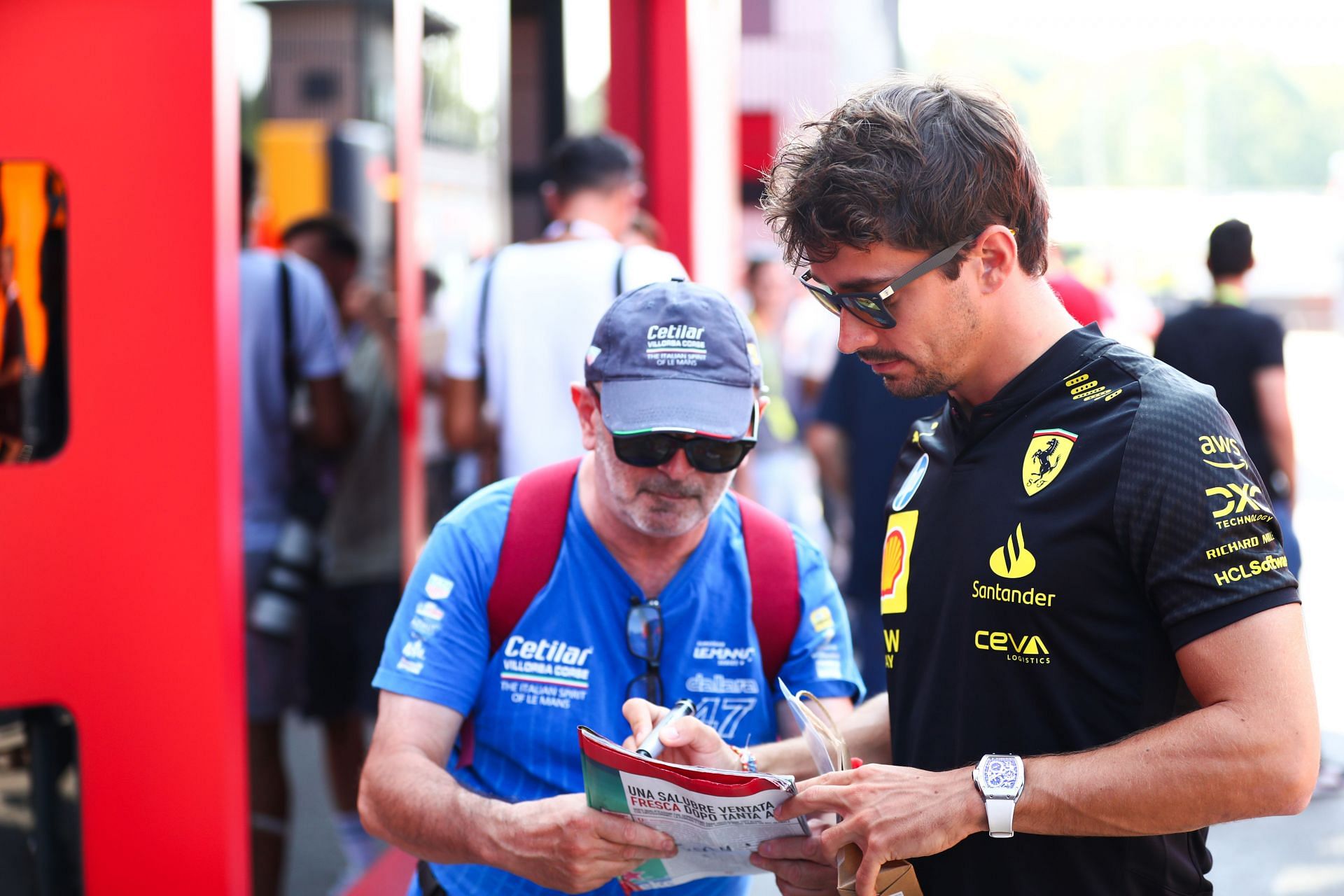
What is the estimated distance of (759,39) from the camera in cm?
2400

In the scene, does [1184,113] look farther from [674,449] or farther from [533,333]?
[674,449]

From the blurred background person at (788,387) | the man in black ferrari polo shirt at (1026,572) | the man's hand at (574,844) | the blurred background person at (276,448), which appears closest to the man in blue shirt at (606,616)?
the man's hand at (574,844)

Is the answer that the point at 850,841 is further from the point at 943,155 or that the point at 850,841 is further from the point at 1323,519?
the point at 1323,519

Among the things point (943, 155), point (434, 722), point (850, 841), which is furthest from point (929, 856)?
point (943, 155)

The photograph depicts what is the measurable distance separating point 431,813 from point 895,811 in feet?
2.47

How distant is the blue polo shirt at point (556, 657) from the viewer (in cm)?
219

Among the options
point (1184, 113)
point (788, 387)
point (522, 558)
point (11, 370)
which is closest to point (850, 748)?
point (522, 558)

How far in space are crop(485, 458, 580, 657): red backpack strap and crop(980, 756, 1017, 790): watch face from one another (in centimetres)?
84

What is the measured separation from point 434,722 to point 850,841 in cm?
75

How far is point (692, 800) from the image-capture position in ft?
5.90

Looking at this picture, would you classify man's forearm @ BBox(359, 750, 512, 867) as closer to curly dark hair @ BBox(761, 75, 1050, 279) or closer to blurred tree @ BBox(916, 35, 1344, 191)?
curly dark hair @ BBox(761, 75, 1050, 279)

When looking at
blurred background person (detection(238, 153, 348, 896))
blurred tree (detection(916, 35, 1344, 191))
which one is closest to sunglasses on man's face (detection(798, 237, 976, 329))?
blurred background person (detection(238, 153, 348, 896))

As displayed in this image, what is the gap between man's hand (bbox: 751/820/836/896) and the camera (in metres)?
1.93

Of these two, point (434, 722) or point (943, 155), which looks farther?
point (434, 722)
